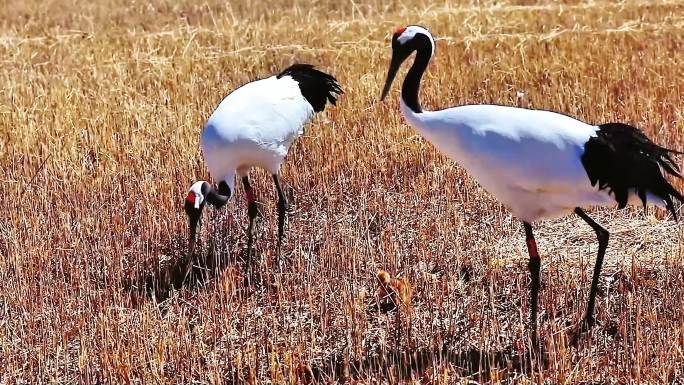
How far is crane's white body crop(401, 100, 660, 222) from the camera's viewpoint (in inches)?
168

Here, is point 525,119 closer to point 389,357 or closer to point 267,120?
point 389,357

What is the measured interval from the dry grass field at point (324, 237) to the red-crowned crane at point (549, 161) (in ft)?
1.44

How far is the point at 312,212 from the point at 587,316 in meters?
2.48

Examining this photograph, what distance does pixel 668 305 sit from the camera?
4.51 meters

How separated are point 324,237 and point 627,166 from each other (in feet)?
7.18

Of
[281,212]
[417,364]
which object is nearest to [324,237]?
[281,212]

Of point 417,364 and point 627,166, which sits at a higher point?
point 627,166

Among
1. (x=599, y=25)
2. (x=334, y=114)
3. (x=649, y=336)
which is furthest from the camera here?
(x=599, y=25)

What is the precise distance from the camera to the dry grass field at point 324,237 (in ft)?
14.1

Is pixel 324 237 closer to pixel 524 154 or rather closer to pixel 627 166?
pixel 524 154

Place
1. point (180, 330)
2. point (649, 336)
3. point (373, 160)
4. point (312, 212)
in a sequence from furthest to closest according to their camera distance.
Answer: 1. point (373, 160)
2. point (312, 212)
3. point (180, 330)
4. point (649, 336)

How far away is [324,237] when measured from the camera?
579cm

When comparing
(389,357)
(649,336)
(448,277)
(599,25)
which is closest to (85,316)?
(389,357)

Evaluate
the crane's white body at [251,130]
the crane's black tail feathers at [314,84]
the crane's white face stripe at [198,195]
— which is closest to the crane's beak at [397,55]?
the crane's white body at [251,130]
